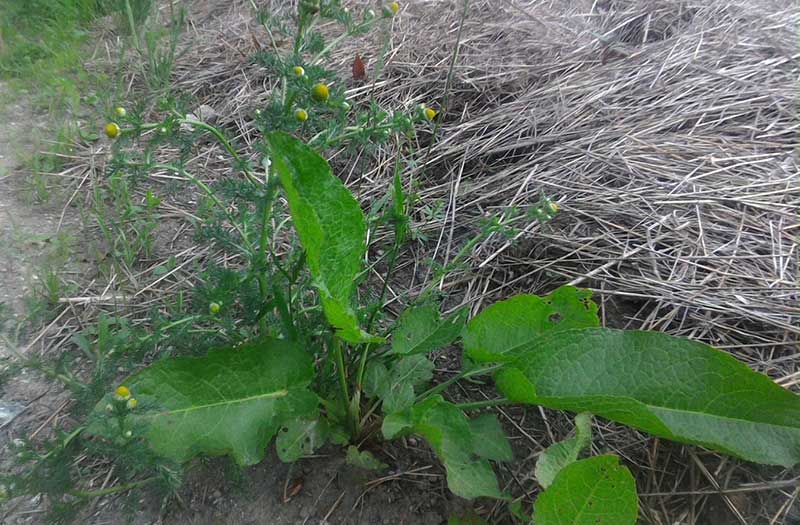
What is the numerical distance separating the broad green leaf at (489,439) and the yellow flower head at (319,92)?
76 cm

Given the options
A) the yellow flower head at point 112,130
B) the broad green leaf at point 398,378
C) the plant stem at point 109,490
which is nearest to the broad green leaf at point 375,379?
the broad green leaf at point 398,378

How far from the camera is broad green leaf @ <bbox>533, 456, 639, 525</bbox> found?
107 centimetres

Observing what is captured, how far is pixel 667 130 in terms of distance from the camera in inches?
83.0

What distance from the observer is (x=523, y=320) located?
1.45 metres

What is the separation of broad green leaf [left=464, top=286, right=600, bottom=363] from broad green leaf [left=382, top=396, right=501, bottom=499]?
177 mm

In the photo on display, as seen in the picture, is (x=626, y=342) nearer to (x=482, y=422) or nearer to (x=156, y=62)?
(x=482, y=422)

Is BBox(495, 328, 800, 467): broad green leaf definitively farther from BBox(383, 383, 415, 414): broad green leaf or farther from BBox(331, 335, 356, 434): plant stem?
BBox(331, 335, 356, 434): plant stem

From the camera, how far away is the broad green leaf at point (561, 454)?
118 cm

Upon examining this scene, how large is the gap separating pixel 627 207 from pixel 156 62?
1.97 metres

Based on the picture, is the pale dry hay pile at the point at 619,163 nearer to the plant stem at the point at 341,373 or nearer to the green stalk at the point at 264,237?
the plant stem at the point at 341,373

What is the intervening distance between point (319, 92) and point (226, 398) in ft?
2.18

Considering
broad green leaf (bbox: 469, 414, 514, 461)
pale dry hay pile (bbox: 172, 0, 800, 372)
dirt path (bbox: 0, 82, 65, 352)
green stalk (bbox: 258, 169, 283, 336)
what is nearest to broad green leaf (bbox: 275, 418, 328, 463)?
green stalk (bbox: 258, 169, 283, 336)

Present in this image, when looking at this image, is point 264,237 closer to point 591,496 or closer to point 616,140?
point 591,496

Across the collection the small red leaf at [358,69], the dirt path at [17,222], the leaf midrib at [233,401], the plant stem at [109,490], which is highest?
Result: the small red leaf at [358,69]
